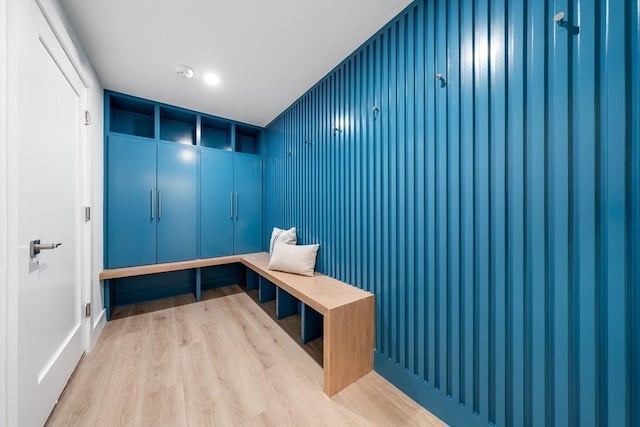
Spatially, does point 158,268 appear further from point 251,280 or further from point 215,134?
point 215,134

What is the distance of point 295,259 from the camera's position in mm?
2311

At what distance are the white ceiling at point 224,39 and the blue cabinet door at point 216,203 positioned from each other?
0.92m

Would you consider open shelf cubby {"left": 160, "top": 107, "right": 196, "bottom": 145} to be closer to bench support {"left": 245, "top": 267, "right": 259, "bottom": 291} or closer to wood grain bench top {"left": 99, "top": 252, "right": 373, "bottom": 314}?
wood grain bench top {"left": 99, "top": 252, "right": 373, "bottom": 314}

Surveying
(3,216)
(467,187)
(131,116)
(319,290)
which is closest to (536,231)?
(467,187)

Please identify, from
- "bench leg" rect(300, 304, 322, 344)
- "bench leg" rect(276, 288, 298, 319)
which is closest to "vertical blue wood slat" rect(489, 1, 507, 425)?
"bench leg" rect(300, 304, 322, 344)

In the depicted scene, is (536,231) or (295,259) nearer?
(536,231)

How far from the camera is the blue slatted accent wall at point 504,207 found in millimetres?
825

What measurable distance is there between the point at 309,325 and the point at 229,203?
2.09 m

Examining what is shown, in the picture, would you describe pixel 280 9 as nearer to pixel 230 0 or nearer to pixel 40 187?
pixel 230 0

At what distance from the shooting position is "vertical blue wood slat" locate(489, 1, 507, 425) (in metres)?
1.09

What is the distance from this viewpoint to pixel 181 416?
52.4 inches

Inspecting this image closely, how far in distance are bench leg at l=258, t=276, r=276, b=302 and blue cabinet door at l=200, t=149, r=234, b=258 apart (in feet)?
2.47

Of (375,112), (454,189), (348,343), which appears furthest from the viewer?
(375,112)

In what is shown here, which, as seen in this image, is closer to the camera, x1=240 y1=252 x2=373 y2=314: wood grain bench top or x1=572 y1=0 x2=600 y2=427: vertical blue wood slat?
x1=572 y1=0 x2=600 y2=427: vertical blue wood slat
